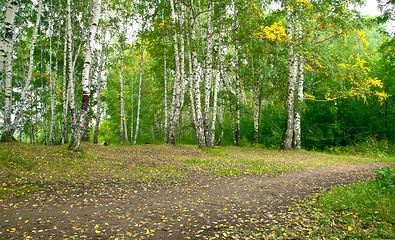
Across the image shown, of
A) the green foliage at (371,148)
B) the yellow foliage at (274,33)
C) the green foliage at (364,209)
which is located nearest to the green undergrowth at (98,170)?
the green foliage at (364,209)

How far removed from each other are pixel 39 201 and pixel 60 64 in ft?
75.3

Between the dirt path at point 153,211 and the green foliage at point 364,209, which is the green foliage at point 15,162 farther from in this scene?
the green foliage at point 364,209

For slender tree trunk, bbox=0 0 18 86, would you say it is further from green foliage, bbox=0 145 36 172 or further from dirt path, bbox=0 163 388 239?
dirt path, bbox=0 163 388 239

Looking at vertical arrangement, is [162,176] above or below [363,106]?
below

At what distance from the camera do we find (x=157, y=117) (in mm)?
30812

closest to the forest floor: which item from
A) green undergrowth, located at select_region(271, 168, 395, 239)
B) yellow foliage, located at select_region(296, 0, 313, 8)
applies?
green undergrowth, located at select_region(271, 168, 395, 239)

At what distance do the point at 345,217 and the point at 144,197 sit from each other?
484 centimetres

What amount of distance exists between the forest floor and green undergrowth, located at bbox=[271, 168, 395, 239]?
31cm

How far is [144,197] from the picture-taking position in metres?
6.08

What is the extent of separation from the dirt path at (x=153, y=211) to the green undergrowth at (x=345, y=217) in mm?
482

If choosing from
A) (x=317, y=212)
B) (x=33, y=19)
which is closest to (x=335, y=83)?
(x=317, y=212)

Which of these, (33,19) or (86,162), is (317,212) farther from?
(33,19)

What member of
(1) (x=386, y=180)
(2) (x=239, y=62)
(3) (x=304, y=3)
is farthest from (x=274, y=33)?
(1) (x=386, y=180)

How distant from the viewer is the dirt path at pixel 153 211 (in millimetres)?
3986
